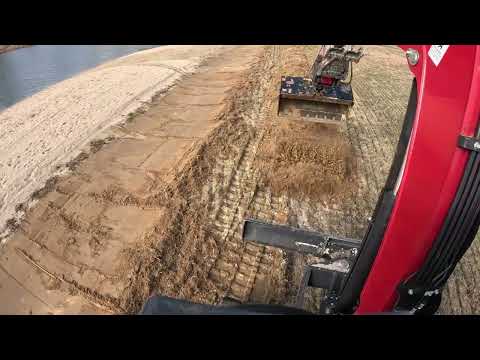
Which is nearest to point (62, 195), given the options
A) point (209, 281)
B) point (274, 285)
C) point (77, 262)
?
point (77, 262)

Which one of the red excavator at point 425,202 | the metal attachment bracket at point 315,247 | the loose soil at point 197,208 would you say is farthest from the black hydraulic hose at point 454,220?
the loose soil at point 197,208

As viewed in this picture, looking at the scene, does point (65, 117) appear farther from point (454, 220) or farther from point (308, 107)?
point (454, 220)

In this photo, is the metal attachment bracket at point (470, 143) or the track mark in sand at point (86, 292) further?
the track mark in sand at point (86, 292)

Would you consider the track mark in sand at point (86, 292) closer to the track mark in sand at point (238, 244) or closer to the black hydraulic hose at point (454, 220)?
the track mark in sand at point (238, 244)

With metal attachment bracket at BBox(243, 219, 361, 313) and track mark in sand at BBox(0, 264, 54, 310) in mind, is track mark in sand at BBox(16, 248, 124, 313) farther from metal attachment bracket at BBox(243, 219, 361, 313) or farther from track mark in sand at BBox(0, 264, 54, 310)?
metal attachment bracket at BBox(243, 219, 361, 313)

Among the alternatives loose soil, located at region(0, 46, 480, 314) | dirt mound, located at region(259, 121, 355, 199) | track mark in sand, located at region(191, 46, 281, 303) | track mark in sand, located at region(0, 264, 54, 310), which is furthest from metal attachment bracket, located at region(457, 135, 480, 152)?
track mark in sand, located at region(0, 264, 54, 310)

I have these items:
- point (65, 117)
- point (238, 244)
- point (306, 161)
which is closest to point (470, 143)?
point (238, 244)
